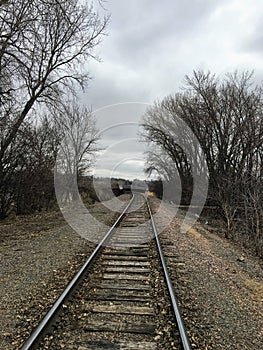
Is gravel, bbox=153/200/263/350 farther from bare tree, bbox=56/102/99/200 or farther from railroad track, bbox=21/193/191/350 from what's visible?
bare tree, bbox=56/102/99/200

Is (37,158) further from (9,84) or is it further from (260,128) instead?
(260,128)

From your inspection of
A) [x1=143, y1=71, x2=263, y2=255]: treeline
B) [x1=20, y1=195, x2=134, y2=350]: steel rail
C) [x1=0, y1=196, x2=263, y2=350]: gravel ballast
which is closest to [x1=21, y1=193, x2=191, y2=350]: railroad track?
[x1=20, y1=195, x2=134, y2=350]: steel rail

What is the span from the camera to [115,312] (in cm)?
452

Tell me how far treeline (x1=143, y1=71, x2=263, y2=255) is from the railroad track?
6380 millimetres

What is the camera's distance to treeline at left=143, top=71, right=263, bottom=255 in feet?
44.0

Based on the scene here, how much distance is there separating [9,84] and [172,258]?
922 cm

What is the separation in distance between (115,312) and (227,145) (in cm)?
1850

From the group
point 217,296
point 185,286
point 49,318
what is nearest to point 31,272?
point 49,318

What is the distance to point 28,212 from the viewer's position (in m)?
20.4

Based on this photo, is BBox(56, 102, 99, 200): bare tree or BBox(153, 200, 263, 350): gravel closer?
BBox(153, 200, 263, 350): gravel

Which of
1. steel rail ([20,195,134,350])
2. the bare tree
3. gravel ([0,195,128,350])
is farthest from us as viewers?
the bare tree

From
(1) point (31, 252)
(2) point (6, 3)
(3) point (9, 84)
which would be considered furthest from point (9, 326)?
(3) point (9, 84)

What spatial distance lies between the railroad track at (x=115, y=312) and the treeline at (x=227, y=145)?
6.38 metres

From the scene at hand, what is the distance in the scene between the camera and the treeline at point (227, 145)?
1340cm
